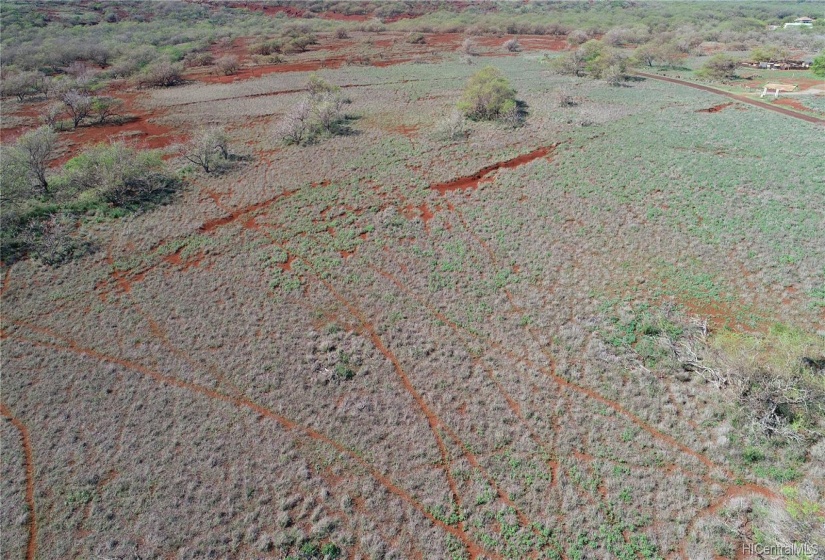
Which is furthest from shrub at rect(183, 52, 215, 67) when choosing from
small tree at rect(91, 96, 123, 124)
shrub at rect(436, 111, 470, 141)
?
shrub at rect(436, 111, 470, 141)

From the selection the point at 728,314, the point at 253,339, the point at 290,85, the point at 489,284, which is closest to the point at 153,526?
the point at 253,339

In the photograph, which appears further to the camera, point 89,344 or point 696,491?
point 89,344

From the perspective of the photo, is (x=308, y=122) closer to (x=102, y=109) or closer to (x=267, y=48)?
(x=102, y=109)

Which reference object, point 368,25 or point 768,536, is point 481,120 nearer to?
point 768,536

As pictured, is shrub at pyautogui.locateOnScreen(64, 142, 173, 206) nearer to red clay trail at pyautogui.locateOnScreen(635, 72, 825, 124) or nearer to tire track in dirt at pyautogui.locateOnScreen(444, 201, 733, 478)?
tire track in dirt at pyautogui.locateOnScreen(444, 201, 733, 478)

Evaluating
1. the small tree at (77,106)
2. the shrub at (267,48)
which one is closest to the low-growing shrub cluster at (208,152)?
the small tree at (77,106)

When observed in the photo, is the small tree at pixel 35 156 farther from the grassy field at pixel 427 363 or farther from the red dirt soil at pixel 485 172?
the red dirt soil at pixel 485 172
